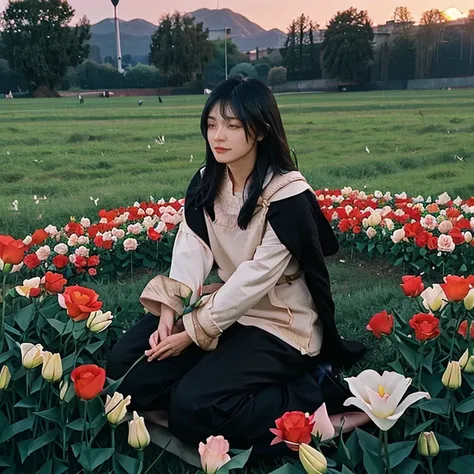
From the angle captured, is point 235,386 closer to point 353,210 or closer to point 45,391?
point 45,391

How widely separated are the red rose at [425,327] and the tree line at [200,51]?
144 feet

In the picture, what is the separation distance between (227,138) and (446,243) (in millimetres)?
1802

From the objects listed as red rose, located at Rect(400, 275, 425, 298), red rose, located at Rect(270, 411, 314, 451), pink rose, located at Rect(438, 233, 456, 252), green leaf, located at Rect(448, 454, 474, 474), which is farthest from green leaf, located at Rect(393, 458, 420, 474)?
pink rose, located at Rect(438, 233, 456, 252)

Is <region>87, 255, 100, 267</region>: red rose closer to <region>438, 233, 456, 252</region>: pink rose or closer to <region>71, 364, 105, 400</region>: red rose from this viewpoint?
<region>438, 233, 456, 252</region>: pink rose

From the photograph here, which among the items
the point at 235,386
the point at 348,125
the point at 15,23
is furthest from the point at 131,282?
the point at 15,23

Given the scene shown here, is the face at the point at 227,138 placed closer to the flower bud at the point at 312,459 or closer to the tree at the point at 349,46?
the flower bud at the point at 312,459

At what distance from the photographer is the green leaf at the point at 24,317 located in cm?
226

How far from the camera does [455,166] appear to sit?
26.1ft

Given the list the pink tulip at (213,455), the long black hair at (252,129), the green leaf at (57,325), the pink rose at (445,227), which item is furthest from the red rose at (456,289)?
the pink rose at (445,227)

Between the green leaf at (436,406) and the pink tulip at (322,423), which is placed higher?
the pink tulip at (322,423)

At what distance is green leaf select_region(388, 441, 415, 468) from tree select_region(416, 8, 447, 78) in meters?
53.3

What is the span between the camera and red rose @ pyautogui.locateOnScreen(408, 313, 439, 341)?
192cm

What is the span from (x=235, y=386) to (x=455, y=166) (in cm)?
655

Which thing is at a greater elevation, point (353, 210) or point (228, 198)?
point (228, 198)
